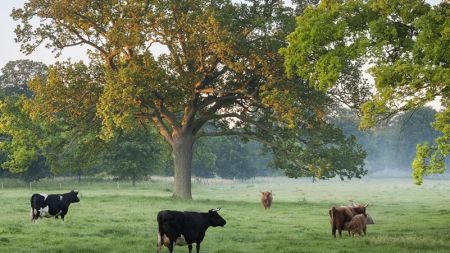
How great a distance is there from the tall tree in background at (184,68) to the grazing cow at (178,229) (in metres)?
20.1

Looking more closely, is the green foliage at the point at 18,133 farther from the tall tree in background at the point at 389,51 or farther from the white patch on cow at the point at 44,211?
the tall tree in background at the point at 389,51

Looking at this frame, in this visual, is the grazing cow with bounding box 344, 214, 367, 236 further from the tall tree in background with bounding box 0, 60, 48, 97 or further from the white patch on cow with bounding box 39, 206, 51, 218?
the tall tree in background with bounding box 0, 60, 48, 97

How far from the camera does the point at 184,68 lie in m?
43.8

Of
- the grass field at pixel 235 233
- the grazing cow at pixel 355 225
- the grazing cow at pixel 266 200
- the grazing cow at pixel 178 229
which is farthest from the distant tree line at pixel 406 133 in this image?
the grazing cow at pixel 178 229

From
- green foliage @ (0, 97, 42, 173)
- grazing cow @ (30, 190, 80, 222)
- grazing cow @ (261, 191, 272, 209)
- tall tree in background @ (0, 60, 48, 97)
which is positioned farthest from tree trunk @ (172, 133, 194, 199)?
tall tree in background @ (0, 60, 48, 97)

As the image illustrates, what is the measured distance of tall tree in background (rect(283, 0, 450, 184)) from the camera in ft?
76.2

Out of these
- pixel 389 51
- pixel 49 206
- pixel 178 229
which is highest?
pixel 389 51

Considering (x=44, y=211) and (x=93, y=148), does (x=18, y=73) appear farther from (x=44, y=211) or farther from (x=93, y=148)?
(x=44, y=211)

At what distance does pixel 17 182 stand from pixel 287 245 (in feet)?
220

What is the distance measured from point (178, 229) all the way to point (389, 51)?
45.1 ft

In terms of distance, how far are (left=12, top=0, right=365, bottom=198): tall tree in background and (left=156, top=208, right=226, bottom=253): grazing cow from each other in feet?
65.9

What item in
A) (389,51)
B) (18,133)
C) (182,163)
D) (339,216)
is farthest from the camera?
(182,163)

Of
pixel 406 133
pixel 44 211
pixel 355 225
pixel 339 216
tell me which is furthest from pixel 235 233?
pixel 406 133

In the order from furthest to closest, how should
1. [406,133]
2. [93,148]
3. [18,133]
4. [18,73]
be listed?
[406,133]
[18,73]
[93,148]
[18,133]
